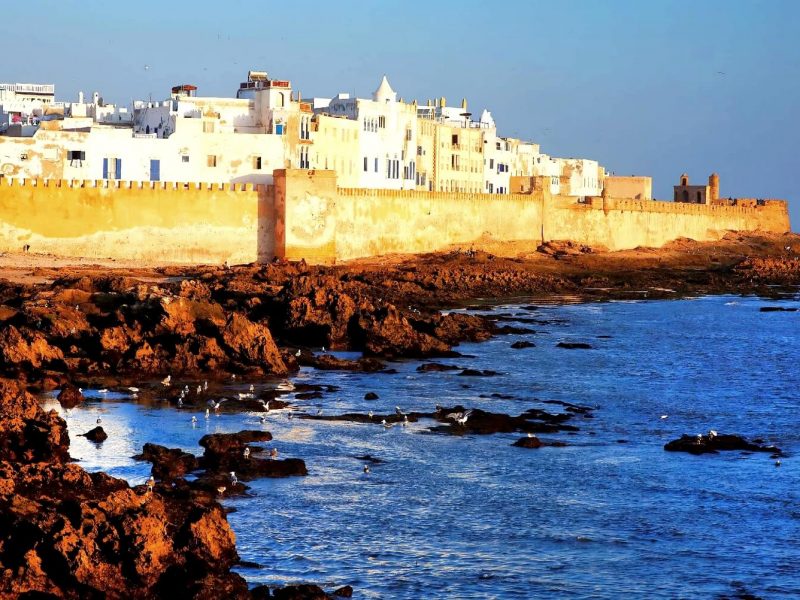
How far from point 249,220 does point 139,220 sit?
426 centimetres

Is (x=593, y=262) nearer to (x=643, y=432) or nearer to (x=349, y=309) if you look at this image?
(x=349, y=309)

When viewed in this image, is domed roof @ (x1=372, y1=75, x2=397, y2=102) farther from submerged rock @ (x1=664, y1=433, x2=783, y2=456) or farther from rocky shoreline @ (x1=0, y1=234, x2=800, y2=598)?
submerged rock @ (x1=664, y1=433, x2=783, y2=456)

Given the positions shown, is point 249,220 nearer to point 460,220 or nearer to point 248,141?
point 248,141

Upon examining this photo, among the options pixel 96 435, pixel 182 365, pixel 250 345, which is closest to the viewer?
pixel 96 435

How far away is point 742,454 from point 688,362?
521 inches

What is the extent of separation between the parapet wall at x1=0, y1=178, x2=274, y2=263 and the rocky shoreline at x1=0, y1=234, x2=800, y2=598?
3.34 meters

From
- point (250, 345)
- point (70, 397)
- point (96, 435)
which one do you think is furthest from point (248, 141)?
point (96, 435)

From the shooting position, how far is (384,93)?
67562mm

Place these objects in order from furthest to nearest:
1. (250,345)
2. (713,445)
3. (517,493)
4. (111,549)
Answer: (250,345), (713,445), (517,493), (111,549)

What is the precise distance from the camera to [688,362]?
34.5 metres

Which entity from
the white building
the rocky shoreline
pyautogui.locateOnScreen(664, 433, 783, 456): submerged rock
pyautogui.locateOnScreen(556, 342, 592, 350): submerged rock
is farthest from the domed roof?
pyautogui.locateOnScreen(664, 433, 783, 456): submerged rock

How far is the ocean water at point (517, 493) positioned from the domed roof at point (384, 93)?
3844 cm

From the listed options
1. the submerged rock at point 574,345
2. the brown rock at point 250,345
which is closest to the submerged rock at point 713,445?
the brown rock at point 250,345

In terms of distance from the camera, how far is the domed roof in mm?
67500
